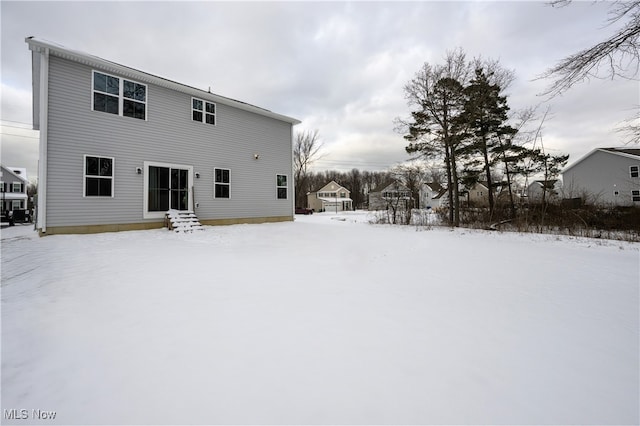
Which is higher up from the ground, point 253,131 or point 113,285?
point 253,131

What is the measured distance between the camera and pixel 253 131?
12.2 m

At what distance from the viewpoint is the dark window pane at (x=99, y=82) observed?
8156 millimetres

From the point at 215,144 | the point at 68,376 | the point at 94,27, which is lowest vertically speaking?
the point at 68,376

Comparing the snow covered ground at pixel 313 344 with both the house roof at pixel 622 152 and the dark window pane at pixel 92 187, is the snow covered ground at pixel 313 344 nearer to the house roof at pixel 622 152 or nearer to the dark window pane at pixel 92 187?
the dark window pane at pixel 92 187

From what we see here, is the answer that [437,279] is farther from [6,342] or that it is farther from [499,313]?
[6,342]

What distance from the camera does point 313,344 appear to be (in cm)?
224

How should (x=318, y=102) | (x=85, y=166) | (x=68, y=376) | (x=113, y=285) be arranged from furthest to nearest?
(x=318, y=102) < (x=85, y=166) < (x=113, y=285) < (x=68, y=376)

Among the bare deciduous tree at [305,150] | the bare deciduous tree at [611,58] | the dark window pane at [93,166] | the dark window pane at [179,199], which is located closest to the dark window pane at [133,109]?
the dark window pane at [93,166]

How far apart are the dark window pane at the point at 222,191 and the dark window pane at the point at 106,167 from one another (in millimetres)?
3582

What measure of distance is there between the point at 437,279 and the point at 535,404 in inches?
105

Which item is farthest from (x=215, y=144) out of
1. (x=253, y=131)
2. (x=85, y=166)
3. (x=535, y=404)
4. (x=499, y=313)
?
(x=535, y=404)

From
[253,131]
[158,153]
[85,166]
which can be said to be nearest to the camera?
[85,166]

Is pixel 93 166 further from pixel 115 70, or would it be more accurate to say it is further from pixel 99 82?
pixel 115 70

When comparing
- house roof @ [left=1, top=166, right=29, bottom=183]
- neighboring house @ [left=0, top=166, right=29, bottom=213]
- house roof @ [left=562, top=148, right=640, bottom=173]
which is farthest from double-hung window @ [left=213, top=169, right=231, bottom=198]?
house roof @ [left=1, top=166, right=29, bottom=183]
